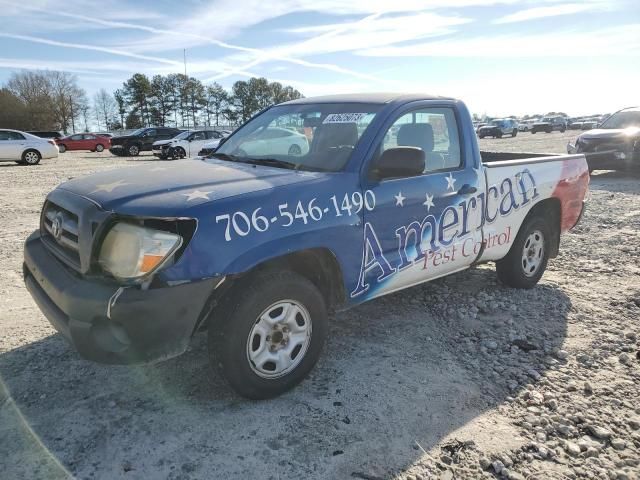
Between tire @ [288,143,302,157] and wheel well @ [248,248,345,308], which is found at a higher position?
tire @ [288,143,302,157]

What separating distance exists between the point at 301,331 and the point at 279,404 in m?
0.45

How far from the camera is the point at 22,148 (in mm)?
19844

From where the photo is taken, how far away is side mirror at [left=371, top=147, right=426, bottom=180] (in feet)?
10.7

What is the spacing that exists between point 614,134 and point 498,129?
1331 inches

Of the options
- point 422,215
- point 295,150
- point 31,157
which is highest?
point 295,150

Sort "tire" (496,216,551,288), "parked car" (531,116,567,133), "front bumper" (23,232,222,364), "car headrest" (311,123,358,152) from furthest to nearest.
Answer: "parked car" (531,116,567,133), "tire" (496,216,551,288), "car headrest" (311,123,358,152), "front bumper" (23,232,222,364)

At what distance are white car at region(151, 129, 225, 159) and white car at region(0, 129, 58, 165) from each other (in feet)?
14.5

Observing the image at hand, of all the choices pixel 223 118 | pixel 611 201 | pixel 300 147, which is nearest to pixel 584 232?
pixel 611 201

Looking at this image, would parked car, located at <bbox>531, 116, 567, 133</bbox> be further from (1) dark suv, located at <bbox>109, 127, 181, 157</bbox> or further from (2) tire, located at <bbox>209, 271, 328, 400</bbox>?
(2) tire, located at <bbox>209, 271, 328, 400</bbox>

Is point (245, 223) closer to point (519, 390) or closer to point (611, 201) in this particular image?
point (519, 390)

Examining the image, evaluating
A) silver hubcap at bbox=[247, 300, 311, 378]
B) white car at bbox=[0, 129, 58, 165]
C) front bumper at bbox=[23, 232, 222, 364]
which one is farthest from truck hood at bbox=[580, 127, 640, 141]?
white car at bbox=[0, 129, 58, 165]

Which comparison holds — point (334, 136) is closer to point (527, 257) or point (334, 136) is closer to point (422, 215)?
point (422, 215)

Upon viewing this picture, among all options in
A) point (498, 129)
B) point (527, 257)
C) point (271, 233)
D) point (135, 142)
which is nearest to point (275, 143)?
point (271, 233)

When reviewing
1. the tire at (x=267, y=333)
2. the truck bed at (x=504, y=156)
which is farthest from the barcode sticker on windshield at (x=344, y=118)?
the truck bed at (x=504, y=156)
